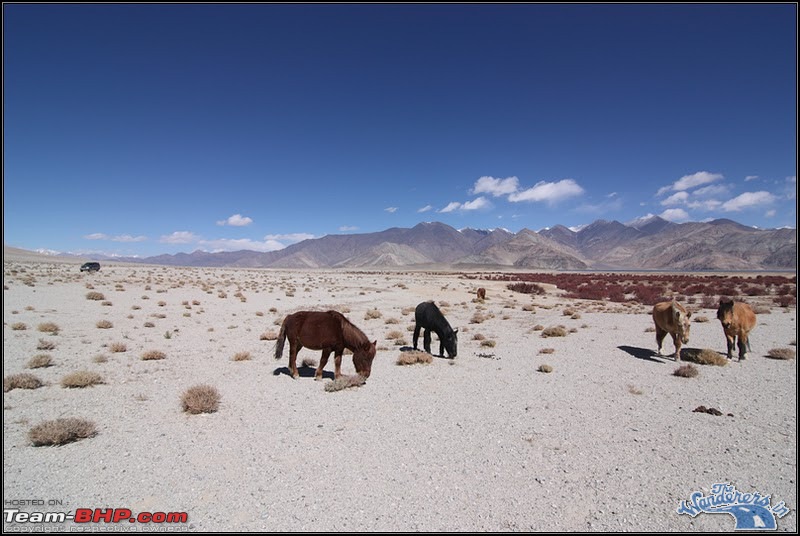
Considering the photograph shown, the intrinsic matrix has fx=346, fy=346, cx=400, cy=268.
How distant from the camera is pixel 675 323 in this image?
1134cm

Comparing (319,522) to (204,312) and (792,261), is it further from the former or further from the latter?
(792,261)

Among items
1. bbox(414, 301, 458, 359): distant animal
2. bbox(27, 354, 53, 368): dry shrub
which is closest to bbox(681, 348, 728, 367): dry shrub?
bbox(414, 301, 458, 359): distant animal

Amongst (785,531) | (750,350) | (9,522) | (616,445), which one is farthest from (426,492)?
(750,350)

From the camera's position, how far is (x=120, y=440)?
593 cm

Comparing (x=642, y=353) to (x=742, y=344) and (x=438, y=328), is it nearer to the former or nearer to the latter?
(x=742, y=344)

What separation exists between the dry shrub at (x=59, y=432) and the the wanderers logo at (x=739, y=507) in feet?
29.7

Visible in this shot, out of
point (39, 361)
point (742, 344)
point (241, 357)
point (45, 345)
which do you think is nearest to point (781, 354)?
point (742, 344)

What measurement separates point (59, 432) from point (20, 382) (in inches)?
148

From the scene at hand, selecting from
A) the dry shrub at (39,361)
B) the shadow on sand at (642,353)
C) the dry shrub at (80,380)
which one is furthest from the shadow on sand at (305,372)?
the shadow on sand at (642,353)

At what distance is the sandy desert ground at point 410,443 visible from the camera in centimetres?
438

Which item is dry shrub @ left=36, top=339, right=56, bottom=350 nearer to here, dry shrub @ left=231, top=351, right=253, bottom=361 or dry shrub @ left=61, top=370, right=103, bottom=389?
dry shrub @ left=61, top=370, right=103, bottom=389

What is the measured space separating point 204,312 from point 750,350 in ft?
86.2

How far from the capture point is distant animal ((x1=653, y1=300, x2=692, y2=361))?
1124 cm

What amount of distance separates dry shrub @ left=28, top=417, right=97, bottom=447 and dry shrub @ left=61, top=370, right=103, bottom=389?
9.39ft
